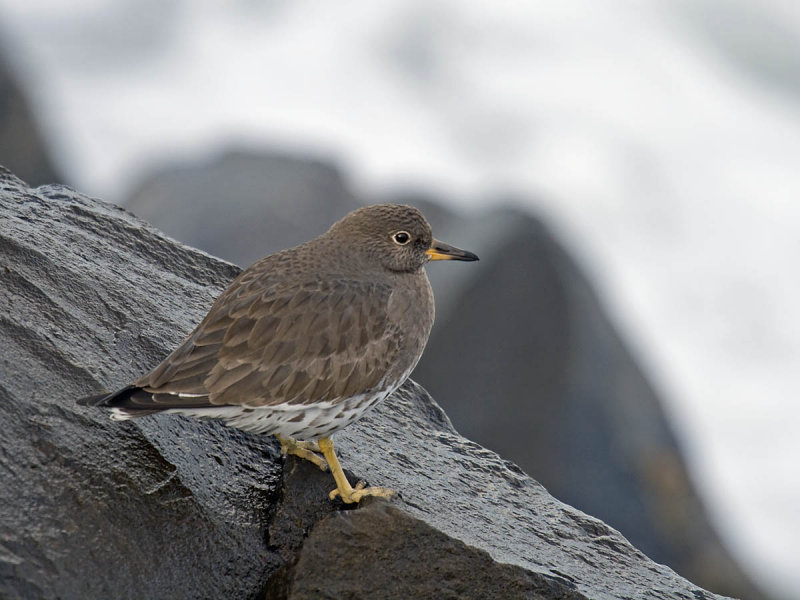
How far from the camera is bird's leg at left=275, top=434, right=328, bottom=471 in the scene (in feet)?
19.4

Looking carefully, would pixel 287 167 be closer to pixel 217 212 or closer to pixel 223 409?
pixel 217 212

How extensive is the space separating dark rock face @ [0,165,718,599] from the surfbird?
267mm

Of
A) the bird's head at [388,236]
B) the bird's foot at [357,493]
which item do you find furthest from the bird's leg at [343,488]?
the bird's head at [388,236]

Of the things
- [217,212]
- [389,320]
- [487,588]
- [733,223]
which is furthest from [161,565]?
[733,223]

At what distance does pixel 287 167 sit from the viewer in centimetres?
1734

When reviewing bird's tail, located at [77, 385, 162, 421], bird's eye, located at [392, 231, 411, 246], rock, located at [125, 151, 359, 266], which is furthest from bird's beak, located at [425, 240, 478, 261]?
rock, located at [125, 151, 359, 266]

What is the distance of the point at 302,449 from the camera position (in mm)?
6004

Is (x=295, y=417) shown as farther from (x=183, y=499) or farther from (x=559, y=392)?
(x=559, y=392)

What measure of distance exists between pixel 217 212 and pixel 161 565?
11.6 m

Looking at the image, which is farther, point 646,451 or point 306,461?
point 646,451

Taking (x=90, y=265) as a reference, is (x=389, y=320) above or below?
above

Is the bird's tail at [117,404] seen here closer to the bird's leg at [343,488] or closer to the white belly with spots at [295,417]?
the white belly with spots at [295,417]

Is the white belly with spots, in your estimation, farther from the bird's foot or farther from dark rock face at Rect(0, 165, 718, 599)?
the bird's foot

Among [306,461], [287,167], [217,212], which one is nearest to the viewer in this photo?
[306,461]
